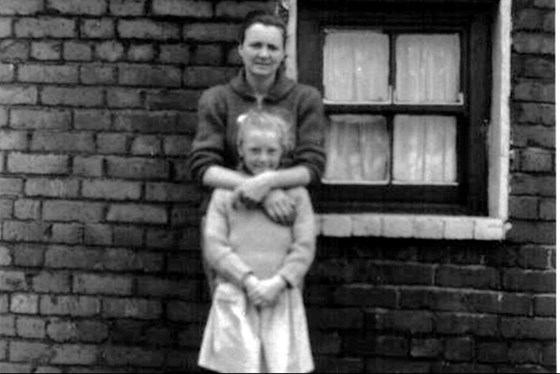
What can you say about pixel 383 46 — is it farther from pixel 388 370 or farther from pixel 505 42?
pixel 388 370

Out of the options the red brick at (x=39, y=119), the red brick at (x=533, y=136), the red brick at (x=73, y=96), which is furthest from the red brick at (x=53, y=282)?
the red brick at (x=533, y=136)

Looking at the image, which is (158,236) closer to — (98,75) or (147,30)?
(98,75)

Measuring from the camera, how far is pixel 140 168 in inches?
203

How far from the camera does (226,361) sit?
4.05 m

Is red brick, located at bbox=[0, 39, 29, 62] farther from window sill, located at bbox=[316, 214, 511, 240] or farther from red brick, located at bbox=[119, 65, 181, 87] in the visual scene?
window sill, located at bbox=[316, 214, 511, 240]

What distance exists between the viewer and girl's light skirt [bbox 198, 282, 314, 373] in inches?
159

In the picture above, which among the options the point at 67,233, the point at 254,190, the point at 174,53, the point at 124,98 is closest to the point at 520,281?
the point at 254,190

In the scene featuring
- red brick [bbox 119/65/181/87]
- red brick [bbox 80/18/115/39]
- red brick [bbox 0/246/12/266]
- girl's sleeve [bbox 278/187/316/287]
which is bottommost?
red brick [bbox 0/246/12/266]

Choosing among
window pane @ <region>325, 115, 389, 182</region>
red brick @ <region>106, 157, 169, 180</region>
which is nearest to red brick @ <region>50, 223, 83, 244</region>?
red brick @ <region>106, 157, 169, 180</region>

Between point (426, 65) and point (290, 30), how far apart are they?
2.51 feet

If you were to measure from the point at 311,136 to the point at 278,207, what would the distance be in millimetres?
435

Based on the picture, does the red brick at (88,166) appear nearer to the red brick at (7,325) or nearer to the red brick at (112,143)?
the red brick at (112,143)

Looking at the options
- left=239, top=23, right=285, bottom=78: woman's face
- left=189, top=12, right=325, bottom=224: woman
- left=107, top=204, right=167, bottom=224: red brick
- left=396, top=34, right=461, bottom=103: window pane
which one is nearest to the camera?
left=189, top=12, right=325, bottom=224: woman

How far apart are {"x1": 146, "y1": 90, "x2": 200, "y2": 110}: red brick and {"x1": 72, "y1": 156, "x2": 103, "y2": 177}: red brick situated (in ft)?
1.36
